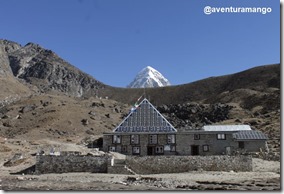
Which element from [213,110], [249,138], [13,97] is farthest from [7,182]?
[13,97]

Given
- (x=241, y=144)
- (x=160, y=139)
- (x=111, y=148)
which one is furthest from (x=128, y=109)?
(x=160, y=139)

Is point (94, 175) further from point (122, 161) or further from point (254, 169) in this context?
point (254, 169)

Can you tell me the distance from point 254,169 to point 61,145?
26599 millimetres

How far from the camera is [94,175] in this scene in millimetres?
42375

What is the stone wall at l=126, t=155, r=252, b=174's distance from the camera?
44844 millimetres

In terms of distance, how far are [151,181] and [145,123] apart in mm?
18087

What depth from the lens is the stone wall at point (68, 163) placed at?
4516cm

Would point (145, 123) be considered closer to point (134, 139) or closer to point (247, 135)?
point (134, 139)

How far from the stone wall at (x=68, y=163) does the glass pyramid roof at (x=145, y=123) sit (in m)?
10.5

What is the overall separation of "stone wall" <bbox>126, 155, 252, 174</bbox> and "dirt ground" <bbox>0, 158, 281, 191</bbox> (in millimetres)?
1383

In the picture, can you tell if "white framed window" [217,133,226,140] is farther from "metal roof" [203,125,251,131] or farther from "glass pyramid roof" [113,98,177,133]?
"glass pyramid roof" [113,98,177,133]

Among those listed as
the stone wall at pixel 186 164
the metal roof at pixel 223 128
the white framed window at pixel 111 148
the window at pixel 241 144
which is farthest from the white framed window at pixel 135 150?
the window at pixel 241 144

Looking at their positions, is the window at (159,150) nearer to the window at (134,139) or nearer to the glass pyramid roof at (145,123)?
the glass pyramid roof at (145,123)

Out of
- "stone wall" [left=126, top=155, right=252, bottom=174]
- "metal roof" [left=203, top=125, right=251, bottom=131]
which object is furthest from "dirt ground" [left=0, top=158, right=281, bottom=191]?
"metal roof" [left=203, top=125, right=251, bottom=131]
